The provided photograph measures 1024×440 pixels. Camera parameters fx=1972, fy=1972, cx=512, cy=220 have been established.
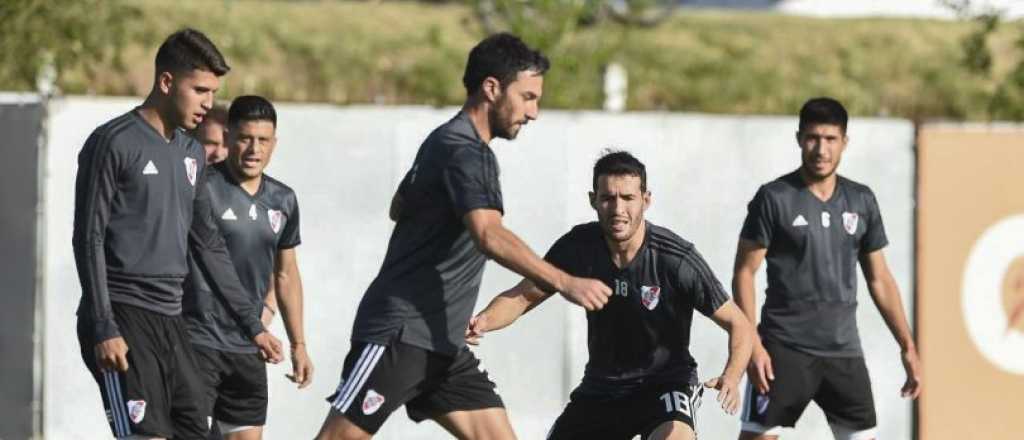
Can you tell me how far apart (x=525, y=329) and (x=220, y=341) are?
3.21 m

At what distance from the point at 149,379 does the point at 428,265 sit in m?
1.20

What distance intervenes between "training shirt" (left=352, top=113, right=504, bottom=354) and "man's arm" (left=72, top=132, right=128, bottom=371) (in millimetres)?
1122

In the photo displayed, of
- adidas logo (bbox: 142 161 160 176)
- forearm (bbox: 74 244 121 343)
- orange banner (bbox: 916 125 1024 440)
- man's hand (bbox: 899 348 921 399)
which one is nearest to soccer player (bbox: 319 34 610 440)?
adidas logo (bbox: 142 161 160 176)

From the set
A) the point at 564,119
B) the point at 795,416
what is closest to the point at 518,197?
the point at 564,119

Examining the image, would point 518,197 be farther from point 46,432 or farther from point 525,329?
point 46,432

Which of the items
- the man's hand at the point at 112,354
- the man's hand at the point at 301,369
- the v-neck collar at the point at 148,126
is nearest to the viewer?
the man's hand at the point at 112,354

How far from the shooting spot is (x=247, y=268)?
9.23m

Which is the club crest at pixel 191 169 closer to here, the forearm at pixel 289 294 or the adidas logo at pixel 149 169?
the adidas logo at pixel 149 169

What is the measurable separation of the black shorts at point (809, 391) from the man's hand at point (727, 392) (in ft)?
7.57

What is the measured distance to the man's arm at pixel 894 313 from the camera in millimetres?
9938

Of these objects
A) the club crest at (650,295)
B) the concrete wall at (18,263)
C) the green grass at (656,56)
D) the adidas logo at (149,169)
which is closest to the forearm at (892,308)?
the club crest at (650,295)

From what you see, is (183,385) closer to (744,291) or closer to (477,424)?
(477,424)

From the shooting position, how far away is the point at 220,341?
9070 millimetres

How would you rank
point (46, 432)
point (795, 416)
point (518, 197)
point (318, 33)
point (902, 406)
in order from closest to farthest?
1. point (795, 416)
2. point (46, 432)
3. point (518, 197)
4. point (902, 406)
5. point (318, 33)
